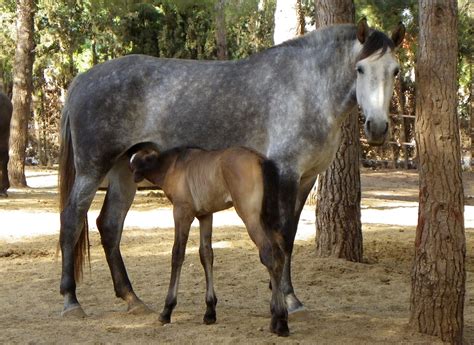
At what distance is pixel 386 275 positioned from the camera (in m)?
7.57

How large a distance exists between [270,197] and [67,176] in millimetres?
1947

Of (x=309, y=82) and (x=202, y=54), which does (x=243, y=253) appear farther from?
(x=202, y=54)

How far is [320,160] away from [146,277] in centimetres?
268

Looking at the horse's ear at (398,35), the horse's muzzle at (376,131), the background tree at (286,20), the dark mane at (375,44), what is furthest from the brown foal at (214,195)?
the background tree at (286,20)

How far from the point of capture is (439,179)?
4.99 meters

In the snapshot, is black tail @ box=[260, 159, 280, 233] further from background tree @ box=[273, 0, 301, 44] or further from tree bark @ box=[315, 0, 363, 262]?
background tree @ box=[273, 0, 301, 44]

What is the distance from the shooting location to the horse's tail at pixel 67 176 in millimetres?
6516

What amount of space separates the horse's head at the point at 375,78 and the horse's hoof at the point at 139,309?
2.18 metres

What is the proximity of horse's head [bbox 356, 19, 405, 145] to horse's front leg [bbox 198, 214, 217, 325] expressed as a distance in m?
1.32

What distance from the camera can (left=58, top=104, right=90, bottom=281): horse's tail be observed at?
6516mm

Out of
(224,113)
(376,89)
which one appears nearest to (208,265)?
(224,113)

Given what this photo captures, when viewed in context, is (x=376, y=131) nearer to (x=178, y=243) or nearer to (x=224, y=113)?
(x=224, y=113)

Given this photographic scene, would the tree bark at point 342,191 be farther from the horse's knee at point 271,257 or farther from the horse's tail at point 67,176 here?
the horse's knee at point 271,257

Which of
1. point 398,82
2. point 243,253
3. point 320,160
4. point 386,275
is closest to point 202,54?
point 398,82
